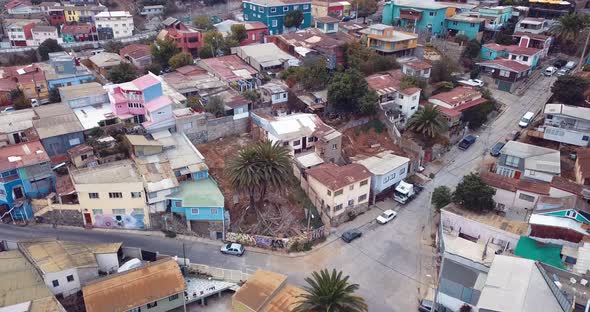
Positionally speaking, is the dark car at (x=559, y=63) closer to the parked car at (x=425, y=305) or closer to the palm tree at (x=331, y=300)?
the parked car at (x=425, y=305)

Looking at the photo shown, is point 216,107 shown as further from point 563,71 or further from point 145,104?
point 563,71

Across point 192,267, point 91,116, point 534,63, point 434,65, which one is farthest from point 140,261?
point 534,63

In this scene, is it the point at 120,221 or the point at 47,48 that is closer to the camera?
the point at 120,221

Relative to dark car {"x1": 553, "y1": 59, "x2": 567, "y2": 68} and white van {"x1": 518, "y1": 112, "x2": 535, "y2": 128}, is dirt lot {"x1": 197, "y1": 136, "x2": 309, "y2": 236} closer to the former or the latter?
white van {"x1": 518, "y1": 112, "x2": 535, "y2": 128}

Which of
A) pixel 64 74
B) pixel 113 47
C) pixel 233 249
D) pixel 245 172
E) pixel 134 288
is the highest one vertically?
pixel 113 47

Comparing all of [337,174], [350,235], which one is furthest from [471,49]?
[350,235]

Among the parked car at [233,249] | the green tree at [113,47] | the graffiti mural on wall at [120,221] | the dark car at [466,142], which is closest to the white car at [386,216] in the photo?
the parked car at [233,249]

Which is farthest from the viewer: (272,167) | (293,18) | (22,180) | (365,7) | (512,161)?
(365,7)
